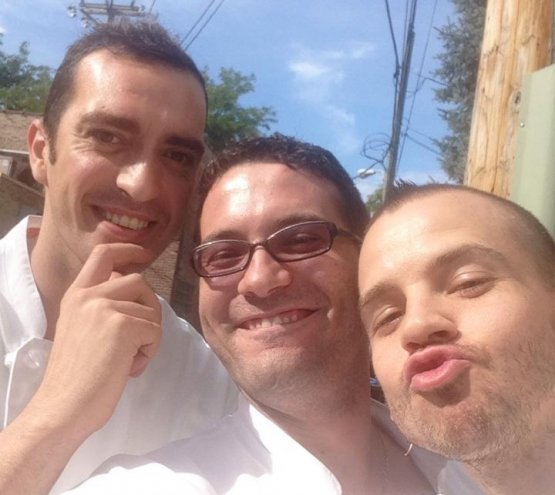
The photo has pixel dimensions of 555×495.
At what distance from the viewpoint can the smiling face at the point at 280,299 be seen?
2.30 metres

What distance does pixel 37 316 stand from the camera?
99.9 inches

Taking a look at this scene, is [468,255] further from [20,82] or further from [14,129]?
[20,82]

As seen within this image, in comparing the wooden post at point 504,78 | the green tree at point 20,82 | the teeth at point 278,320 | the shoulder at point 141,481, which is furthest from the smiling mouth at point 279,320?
the green tree at point 20,82

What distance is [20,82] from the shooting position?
39.5 metres

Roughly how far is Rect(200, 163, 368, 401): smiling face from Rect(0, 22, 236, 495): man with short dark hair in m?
0.23

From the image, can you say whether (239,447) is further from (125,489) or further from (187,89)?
(187,89)

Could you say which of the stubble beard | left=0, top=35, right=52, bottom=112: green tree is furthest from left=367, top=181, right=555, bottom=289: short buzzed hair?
left=0, top=35, right=52, bottom=112: green tree

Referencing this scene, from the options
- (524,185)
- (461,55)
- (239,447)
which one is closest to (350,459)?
(239,447)

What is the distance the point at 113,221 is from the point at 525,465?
1.49 meters

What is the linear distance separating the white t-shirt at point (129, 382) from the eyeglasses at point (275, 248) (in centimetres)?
55

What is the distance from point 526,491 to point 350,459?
728 millimetres

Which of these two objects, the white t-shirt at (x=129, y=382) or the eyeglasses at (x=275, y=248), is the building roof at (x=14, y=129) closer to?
the white t-shirt at (x=129, y=382)

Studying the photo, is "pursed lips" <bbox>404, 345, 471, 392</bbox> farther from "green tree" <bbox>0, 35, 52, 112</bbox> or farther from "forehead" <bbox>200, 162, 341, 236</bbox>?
"green tree" <bbox>0, 35, 52, 112</bbox>

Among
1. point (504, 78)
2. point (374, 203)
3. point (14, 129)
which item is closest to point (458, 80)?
point (374, 203)
